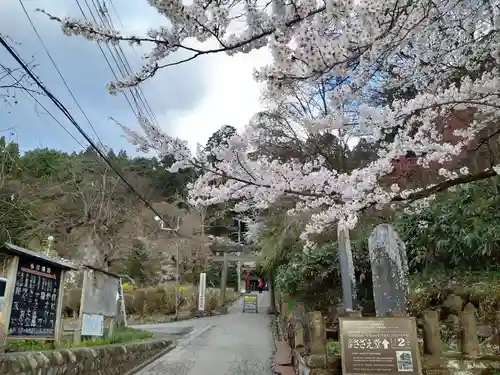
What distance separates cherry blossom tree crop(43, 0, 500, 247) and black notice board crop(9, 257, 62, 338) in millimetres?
2640

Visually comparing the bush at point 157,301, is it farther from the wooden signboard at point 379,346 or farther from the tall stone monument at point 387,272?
the wooden signboard at point 379,346

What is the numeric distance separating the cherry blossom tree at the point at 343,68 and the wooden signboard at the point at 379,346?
1.33 meters

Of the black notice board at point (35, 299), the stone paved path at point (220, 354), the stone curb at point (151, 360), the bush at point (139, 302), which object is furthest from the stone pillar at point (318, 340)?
the bush at point (139, 302)

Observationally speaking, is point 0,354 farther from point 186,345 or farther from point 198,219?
point 198,219

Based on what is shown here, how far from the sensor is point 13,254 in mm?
5133

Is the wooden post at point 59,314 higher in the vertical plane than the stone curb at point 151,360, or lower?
higher

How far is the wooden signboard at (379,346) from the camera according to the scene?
181 inches

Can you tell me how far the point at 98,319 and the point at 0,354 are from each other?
169 inches

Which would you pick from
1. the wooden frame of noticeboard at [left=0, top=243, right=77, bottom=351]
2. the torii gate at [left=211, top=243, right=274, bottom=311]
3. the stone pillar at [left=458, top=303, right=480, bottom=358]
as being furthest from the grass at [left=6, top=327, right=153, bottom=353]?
the torii gate at [left=211, top=243, right=274, bottom=311]

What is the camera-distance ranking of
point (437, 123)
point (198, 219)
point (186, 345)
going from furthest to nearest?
1. point (198, 219)
2. point (186, 345)
3. point (437, 123)

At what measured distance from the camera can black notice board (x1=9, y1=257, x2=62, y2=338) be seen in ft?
17.1

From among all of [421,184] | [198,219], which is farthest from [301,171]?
[198,219]

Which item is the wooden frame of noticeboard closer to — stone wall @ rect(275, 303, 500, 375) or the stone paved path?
the stone paved path

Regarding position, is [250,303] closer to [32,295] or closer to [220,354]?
[220,354]
